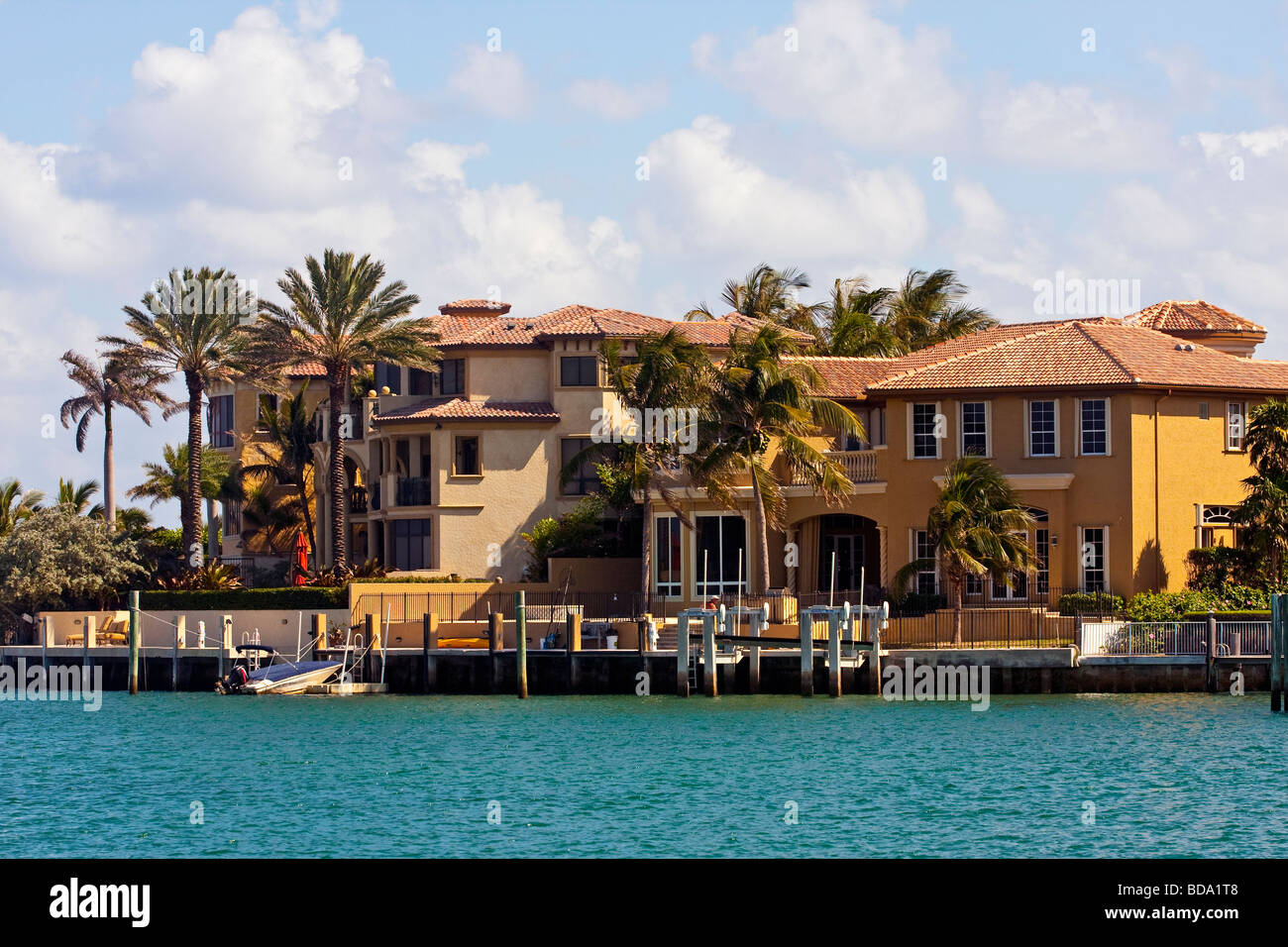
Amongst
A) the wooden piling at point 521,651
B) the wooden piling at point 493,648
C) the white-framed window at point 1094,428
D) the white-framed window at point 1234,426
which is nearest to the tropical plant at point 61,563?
the wooden piling at point 493,648

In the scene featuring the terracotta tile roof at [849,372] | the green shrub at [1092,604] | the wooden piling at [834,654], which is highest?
the terracotta tile roof at [849,372]

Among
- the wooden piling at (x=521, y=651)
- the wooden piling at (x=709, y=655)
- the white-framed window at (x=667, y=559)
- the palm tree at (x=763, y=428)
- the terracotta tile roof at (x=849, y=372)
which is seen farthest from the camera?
the terracotta tile roof at (x=849, y=372)

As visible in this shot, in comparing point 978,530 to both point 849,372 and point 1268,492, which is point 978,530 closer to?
point 1268,492

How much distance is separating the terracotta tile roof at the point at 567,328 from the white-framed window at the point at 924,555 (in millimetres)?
12728

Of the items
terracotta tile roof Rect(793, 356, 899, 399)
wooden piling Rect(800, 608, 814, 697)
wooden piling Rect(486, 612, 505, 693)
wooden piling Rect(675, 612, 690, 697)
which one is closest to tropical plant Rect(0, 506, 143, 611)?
wooden piling Rect(486, 612, 505, 693)

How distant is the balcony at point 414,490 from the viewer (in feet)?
205

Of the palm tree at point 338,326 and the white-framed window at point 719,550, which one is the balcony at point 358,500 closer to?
the palm tree at point 338,326

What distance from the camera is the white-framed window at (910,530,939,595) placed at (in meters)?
51.7

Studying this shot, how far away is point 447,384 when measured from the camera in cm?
6400

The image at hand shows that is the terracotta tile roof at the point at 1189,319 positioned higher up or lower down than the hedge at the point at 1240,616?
higher up

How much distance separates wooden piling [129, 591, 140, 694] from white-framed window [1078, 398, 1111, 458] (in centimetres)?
2859

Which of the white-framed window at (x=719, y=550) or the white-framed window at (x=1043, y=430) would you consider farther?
the white-framed window at (x=719, y=550)
